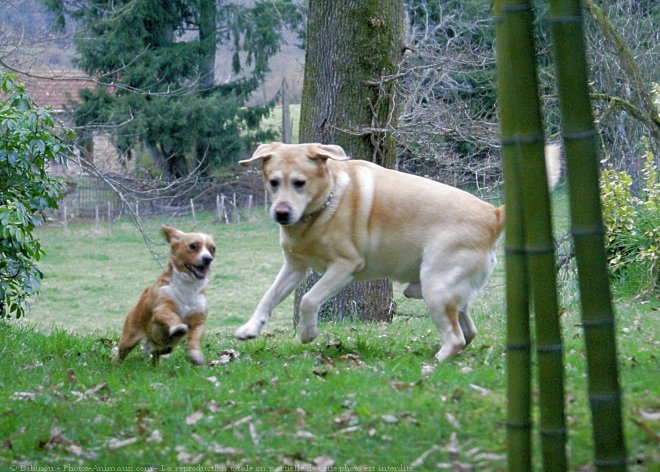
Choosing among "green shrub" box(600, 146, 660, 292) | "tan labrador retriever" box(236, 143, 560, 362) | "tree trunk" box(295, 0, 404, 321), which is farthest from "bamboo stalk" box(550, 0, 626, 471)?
"green shrub" box(600, 146, 660, 292)

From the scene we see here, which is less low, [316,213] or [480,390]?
[316,213]

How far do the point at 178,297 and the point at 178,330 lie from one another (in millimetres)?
543

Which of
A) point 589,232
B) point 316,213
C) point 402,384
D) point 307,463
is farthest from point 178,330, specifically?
point 589,232

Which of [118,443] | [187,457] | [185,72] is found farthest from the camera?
[185,72]

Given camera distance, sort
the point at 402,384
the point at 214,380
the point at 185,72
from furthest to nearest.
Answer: the point at 185,72 → the point at 214,380 → the point at 402,384

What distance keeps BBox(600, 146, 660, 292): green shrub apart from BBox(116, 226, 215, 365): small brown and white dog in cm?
827

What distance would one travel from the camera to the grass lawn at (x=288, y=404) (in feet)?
16.1

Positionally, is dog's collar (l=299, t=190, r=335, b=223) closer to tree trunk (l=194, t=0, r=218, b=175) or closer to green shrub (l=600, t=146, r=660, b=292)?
green shrub (l=600, t=146, r=660, b=292)

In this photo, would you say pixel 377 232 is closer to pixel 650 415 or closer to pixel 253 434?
pixel 253 434

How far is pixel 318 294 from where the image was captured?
785cm

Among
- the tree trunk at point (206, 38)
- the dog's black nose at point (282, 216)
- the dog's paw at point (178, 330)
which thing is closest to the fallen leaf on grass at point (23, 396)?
the dog's paw at point (178, 330)

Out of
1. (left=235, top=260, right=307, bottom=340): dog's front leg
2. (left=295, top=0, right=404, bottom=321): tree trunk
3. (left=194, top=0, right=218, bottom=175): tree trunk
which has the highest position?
(left=194, top=0, right=218, bottom=175): tree trunk

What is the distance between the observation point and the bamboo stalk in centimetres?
368

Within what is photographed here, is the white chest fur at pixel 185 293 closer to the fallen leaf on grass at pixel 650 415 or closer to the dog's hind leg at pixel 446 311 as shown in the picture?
the dog's hind leg at pixel 446 311
